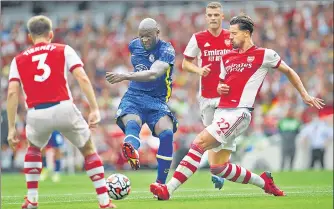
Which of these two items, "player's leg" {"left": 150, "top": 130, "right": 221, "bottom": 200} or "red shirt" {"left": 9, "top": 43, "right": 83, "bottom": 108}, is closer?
"red shirt" {"left": 9, "top": 43, "right": 83, "bottom": 108}

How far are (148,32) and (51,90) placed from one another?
306cm

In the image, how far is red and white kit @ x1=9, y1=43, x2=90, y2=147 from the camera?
1045 cm

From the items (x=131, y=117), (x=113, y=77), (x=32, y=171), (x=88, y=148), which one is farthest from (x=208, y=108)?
(x=32, y=171)

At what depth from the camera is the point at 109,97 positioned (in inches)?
1144

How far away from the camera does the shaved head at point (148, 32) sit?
43.0ft

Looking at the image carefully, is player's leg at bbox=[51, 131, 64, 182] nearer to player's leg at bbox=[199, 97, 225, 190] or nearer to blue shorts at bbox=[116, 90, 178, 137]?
player's leg at bbox=[199, 97, 225, 190]

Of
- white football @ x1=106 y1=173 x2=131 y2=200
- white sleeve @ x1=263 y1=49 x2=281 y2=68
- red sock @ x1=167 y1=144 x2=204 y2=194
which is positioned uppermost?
white sleeve @ x1=263 y1=49 x2=281 y2=68

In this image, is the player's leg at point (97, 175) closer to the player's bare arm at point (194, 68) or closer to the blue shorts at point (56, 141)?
the player's bare arm at point (194, 68)

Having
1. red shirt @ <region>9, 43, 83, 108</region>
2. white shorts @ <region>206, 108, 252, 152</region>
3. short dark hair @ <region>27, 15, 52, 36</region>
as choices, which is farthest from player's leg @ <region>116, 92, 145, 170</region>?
short dark hair @ <region>27, 15, 52, 36</region>

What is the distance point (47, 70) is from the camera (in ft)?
34.3

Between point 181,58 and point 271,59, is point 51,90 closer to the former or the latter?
point 271,59

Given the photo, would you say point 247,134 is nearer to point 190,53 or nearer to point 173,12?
point 173,12

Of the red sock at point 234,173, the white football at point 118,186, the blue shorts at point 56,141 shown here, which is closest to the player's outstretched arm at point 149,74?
the white football at point 118,186

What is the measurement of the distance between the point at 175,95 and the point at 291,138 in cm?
428
